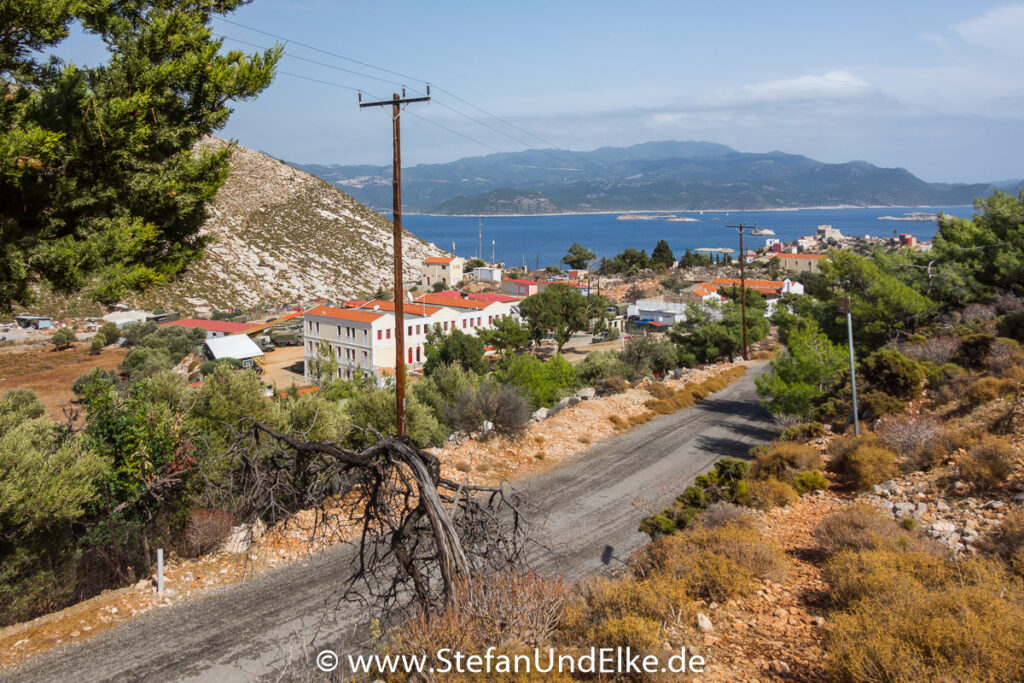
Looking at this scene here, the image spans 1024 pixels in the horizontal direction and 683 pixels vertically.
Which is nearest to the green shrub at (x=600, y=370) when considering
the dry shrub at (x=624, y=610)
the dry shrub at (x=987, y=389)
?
the dry shrub at (x=987, y=389)

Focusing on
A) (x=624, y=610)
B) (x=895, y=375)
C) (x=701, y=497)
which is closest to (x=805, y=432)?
(x=895, y=375)

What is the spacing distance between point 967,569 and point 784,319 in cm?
2391

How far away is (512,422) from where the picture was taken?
53.4 ft

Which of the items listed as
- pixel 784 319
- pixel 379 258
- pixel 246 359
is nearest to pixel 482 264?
pixel 379 258

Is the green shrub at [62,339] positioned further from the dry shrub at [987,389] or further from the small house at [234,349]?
the dry shrub at [987,389]

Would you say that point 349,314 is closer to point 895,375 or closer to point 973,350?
point 895,375

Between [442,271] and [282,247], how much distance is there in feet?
67.9

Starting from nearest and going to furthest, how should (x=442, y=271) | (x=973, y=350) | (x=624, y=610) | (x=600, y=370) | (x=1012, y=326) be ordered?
(x=624, y=610) < (x=973, y=350) < (x=1012, y=326) < (x=600, y=370) < (x=442, y=271)

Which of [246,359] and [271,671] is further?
[246,359]

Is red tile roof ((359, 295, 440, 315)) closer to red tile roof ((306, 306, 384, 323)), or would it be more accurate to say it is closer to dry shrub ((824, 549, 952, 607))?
red tile roof ((306, 306, 384, 323))

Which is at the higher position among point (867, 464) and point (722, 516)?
point (867, 464)

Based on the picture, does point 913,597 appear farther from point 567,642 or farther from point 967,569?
point 567,642

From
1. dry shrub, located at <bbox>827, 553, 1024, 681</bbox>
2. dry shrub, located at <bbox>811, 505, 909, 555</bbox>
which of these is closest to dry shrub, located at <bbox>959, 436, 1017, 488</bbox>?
dry shrub, located at <bbox>811, 505, 909, 555</bbox>

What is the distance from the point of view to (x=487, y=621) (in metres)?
4.68
